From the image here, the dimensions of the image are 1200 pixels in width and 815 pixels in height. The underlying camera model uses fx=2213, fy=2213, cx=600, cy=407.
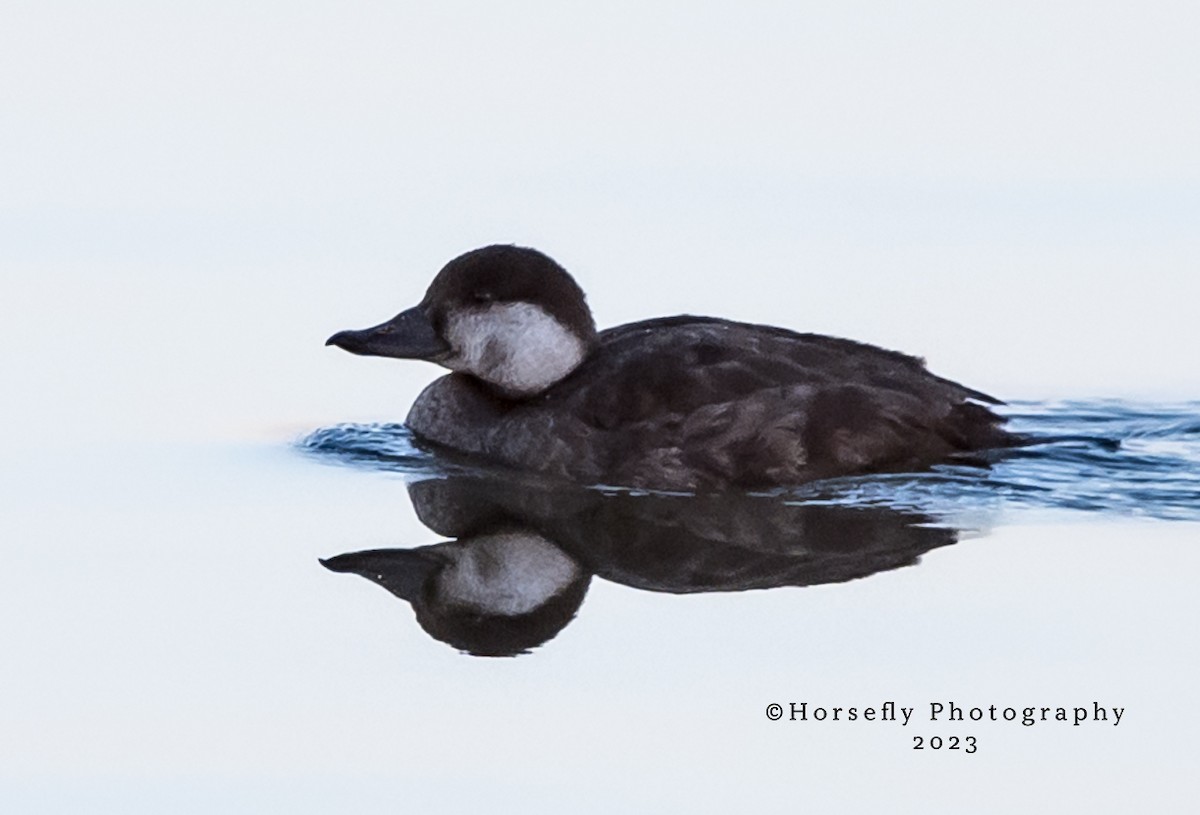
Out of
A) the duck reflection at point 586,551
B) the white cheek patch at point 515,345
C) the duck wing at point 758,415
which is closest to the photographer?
the duck reflection at point 586,551

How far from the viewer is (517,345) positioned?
25.6 feet

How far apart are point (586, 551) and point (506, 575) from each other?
1.07ft

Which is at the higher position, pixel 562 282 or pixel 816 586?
pixel 562 282

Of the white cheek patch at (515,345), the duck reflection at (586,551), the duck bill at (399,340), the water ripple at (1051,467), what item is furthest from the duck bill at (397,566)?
the duck bill at (399,340)

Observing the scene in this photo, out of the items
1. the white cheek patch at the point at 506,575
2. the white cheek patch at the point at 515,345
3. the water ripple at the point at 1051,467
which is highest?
the white cheek patch at the point at 515,345

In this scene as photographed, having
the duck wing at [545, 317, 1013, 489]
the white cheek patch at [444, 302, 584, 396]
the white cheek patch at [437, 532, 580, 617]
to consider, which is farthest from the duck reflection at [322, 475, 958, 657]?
the white cheek patch at [444, 302, 584, 396]

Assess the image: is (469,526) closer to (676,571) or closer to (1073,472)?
(676,571)

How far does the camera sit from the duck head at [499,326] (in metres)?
7.78

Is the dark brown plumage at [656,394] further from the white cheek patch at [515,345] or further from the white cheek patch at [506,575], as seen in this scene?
the white cheek patch at [506,575]

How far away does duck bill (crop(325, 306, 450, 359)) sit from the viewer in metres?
7.90

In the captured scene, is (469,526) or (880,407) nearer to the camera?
Answer: (469,526)

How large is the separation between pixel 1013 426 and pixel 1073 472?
767mm

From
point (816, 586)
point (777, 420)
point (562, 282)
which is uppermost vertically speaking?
point (562, 282)

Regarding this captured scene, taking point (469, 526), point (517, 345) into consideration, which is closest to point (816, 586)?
point (469, 526)
